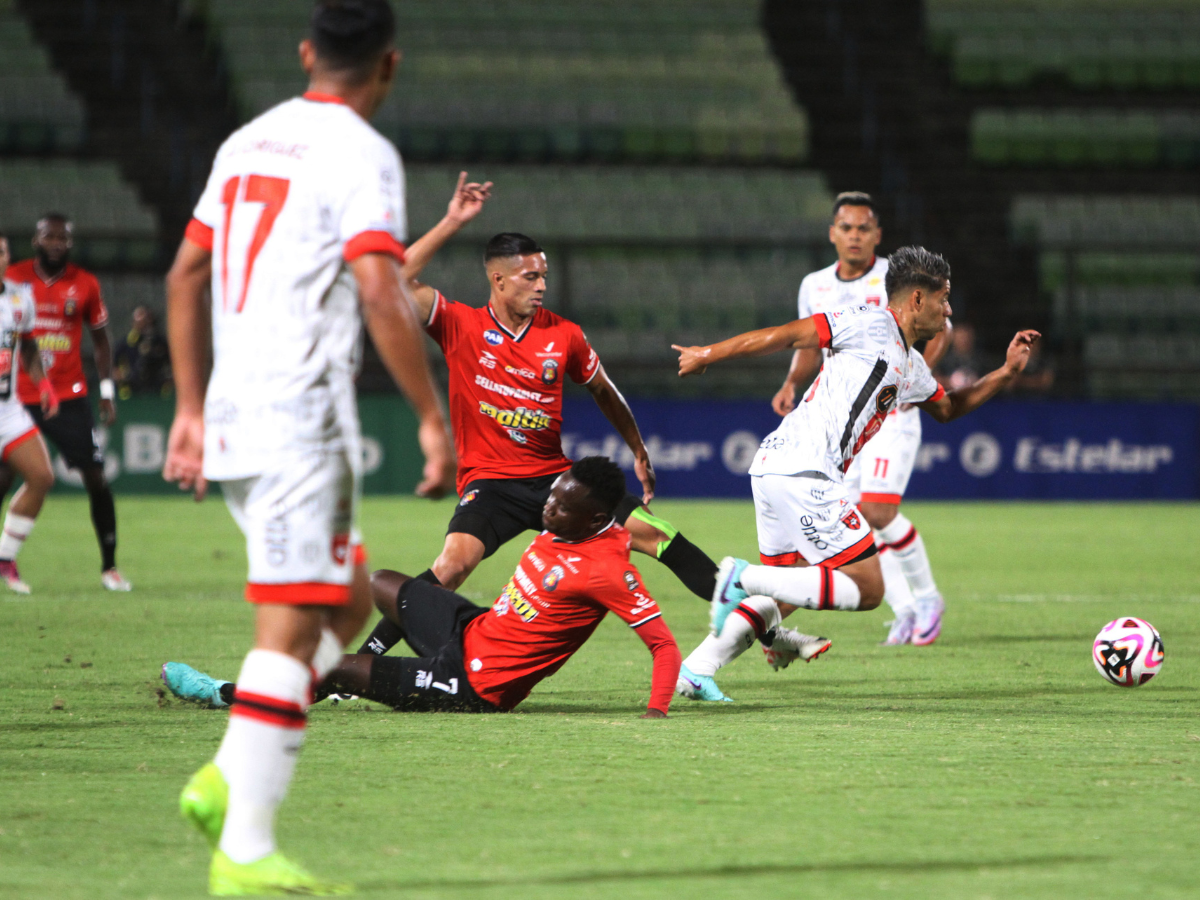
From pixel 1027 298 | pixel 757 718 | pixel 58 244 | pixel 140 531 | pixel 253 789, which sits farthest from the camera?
pixel 1027 298

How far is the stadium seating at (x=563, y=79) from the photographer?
76.6 feet

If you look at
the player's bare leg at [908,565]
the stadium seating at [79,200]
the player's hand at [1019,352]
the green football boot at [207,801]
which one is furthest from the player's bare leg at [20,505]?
the stadium seating at [79,200]

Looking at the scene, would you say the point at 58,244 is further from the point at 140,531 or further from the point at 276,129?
the point at 276,129

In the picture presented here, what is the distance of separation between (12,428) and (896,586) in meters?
5.70

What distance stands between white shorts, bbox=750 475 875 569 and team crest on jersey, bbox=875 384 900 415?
1.19 feet

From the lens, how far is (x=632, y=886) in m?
3.21

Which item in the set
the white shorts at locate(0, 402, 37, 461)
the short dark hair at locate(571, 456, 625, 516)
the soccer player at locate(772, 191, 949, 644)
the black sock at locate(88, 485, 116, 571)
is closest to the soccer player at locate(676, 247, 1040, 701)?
the short dark hair at locate(571, 456, 625, 516)

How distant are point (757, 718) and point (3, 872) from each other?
9.67 ft

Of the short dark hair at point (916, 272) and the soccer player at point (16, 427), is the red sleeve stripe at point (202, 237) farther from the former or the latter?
the soccer player at point (16, 427)

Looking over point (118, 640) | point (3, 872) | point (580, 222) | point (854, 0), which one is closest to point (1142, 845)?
point (3, 872)

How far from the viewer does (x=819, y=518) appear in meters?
6.05

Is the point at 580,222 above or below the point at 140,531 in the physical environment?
above

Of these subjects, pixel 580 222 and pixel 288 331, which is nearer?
pixel 288 331

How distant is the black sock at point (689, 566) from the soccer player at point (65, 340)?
504cm
